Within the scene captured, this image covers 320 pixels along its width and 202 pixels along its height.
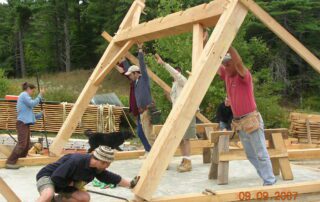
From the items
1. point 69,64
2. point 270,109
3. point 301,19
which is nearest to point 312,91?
point 301,19

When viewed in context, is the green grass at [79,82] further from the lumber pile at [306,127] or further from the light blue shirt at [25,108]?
the light blue shirt at [25,108]

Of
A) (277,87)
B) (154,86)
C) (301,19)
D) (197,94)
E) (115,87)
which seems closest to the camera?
(197,94)

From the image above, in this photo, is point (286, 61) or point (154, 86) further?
point (286, 61)

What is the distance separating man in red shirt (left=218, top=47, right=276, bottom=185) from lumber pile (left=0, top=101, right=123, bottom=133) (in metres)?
12.1

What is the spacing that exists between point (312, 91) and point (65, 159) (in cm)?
2583

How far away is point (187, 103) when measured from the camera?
448 cm

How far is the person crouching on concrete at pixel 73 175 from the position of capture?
390 cm

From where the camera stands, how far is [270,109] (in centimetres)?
1717

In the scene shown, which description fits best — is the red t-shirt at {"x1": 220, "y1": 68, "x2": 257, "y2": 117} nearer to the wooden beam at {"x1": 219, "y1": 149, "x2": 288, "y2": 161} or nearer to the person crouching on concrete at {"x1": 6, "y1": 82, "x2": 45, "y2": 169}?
the wooden beam at {"x1": 219, "y1": 149, "x2": 288, "y2": 161}

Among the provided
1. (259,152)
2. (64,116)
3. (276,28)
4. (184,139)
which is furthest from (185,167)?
(64,116)

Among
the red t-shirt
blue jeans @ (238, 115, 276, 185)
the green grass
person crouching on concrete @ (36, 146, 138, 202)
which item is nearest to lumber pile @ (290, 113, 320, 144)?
blue jeans @ (238, 115, 276, 185)

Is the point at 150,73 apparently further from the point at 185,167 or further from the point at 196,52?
the point at 196,52

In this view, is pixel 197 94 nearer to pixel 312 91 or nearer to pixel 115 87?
pixel 312 91
